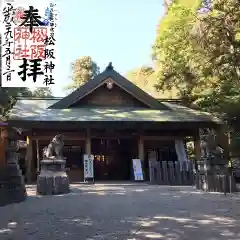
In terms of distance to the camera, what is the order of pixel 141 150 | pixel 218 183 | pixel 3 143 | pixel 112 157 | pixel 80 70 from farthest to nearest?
1. pixel 80 70
2. pixel 112 157
3. pixel 141 150
4. pixel 218 183
5. pixel 3 143

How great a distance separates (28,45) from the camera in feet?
39.1

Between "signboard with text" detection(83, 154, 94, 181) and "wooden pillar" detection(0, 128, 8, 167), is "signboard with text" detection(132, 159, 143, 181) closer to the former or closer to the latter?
"signboard with text" detection(83, 154, 94, 181)

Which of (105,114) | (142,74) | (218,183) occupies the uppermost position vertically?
(142,74)

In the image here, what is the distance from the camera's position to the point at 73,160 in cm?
2073

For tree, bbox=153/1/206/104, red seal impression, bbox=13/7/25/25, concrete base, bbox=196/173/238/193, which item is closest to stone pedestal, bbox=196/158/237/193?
concrete base, bbox=196/173/238/193

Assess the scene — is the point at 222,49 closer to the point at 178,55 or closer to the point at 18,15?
the point at 178,55

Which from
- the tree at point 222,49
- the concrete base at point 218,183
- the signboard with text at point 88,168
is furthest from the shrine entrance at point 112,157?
the concrete base at point 218,183

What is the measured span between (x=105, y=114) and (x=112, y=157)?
344 cm

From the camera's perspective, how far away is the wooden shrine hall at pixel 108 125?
18719mm

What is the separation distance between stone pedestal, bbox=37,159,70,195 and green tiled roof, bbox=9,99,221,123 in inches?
213

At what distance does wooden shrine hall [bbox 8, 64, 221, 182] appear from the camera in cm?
1872

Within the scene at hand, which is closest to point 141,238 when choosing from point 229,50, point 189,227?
point 189,227

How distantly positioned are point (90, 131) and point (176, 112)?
4964 mm

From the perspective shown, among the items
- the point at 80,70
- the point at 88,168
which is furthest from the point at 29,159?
the point at 80,70
